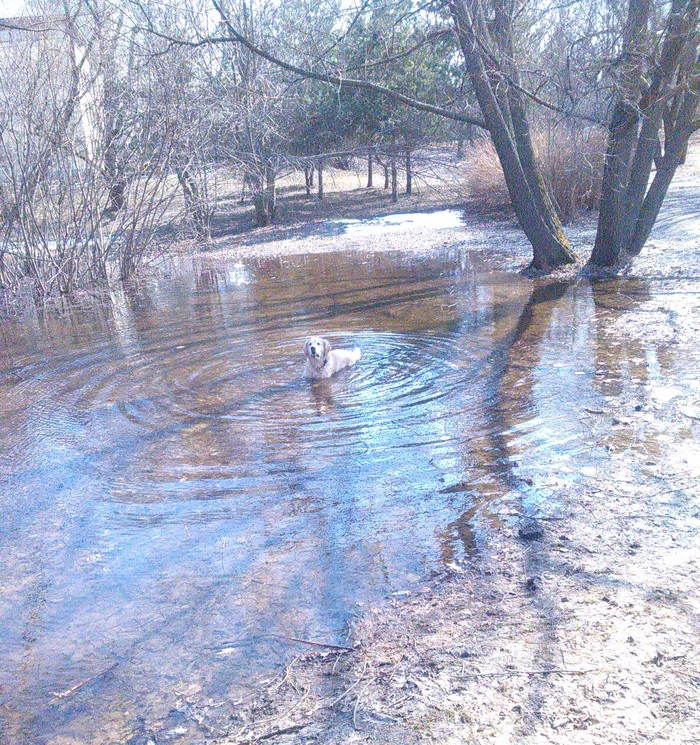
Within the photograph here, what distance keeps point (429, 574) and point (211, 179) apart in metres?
16.5

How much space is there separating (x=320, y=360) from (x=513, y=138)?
7.84 meters

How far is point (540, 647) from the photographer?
3688mm

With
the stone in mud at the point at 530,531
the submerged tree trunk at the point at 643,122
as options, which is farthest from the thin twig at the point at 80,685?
the submerged tree trunk at the point at 643,122

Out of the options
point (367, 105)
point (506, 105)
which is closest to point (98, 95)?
point (506, 105)

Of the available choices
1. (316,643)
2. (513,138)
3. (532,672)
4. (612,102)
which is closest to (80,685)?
(316,643)

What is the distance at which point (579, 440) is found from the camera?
6.25 metres

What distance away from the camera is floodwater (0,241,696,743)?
4.03m

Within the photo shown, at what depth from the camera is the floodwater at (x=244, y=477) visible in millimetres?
4031

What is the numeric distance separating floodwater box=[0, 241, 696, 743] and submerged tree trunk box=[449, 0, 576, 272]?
238cm

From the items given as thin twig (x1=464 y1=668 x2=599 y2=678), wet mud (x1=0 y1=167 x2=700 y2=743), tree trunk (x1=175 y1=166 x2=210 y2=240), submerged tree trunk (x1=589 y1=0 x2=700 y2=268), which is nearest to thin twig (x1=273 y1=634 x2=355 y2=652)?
wet mud (x1=0 y1=167 x2=700 y2=743)

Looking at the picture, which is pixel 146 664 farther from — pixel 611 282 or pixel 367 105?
pixel 367 105

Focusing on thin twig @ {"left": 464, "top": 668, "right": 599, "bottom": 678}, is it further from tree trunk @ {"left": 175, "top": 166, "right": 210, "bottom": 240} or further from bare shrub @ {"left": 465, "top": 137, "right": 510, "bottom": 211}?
bare shrub @ {"left": 465, "top": 137, "right": 510, "bottom": 211}

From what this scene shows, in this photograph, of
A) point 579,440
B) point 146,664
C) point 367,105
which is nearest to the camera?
point 146,664

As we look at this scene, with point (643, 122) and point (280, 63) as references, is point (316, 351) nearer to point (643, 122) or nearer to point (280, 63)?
point (280, 63)
